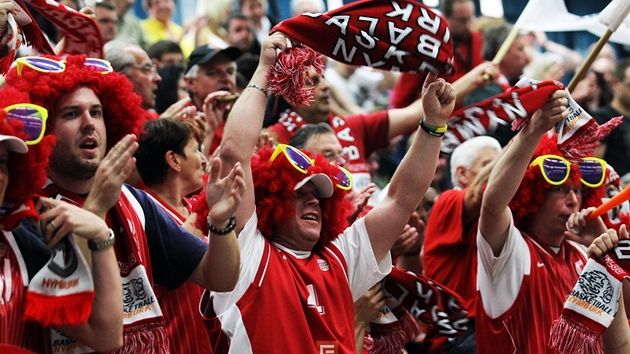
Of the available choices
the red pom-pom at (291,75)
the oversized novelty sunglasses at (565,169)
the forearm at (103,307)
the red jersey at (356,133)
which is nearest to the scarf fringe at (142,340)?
the forearm at (103,307)

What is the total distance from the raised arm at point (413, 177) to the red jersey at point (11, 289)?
1.87 meters

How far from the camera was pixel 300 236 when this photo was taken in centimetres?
502

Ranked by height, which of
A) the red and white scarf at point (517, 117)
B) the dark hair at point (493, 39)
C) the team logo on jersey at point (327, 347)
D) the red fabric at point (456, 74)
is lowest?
the red fabric at point (456, 74)

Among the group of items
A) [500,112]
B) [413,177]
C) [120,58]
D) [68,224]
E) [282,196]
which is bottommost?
[120,58]

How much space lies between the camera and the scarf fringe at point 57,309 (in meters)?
3.61

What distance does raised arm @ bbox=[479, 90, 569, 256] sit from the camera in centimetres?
553

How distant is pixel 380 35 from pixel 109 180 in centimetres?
163

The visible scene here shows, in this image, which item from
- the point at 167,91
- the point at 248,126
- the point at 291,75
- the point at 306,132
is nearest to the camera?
the point at 248,126

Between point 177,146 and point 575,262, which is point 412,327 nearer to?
point 575,262

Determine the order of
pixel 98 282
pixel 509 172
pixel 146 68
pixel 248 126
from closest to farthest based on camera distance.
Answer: pixel 98 282
pixel 248 126
pixel 509 172
pixel 146 68

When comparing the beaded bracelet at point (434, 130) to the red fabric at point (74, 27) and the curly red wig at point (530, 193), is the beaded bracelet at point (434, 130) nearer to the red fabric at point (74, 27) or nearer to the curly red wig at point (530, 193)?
the curly red wig at point (530, 193)

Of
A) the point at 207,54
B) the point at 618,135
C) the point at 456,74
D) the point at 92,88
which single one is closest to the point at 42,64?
the point at 92,88

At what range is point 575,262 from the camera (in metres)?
6.25

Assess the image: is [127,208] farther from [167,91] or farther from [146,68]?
[167,91]
